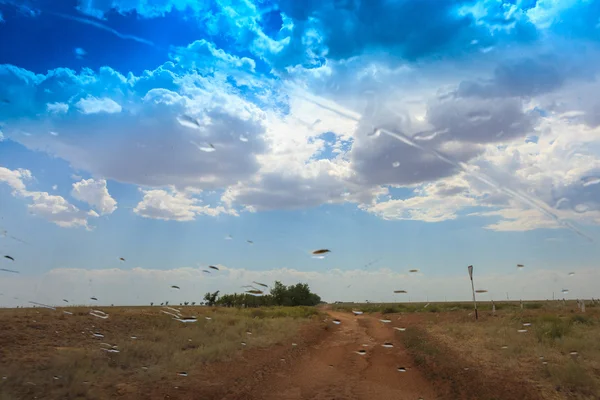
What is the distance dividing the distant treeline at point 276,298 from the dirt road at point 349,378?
4716 cm

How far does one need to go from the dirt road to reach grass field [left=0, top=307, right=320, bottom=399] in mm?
2646

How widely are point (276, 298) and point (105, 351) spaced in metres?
58.8

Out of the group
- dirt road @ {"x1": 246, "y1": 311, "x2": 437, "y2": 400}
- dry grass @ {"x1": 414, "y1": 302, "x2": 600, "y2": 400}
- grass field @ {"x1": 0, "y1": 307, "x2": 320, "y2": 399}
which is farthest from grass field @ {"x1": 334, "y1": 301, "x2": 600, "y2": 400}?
grass field @ {"x1": 0, "y1": 307, "x2": 320, "y2": 399}

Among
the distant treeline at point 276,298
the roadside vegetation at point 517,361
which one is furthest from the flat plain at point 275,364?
the distant treeline at point 276,298

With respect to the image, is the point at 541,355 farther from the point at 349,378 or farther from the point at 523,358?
the point at 349,378

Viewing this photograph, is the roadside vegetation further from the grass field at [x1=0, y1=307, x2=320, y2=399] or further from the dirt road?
the grass field at [x1=0, y1=307, x2=320, y2=399]

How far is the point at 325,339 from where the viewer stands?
20.5 meters

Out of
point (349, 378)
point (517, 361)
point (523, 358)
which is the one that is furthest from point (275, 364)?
point (523, 358)

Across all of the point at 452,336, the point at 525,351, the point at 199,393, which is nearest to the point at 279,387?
the point at 199,393

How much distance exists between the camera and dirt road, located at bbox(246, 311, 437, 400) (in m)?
9.01

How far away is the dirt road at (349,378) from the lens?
9008 mm

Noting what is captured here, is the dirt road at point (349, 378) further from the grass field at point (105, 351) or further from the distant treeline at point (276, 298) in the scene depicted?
the distant treeline at point (276, 298)

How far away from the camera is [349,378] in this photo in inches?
419

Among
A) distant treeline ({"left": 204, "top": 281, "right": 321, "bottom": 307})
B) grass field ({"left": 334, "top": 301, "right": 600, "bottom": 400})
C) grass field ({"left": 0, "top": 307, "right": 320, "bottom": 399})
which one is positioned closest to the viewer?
grass field ({"left": 0, "top": 307, "right": 320, "bottom": 399})
